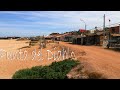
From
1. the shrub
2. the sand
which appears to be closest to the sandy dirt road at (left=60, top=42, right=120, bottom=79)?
the sand

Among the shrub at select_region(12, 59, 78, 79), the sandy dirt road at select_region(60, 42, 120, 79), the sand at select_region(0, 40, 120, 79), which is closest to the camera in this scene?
the shrub at select_region(12, 59, 78, 79)

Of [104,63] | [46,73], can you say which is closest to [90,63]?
[104,63]

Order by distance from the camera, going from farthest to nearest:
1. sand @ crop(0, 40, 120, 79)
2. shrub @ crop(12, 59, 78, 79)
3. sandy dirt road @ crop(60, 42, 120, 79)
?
sand @ crop(0, 40, 120, 79)
sandy dirt road @ crop(60, 42, 120, 79)
shrub @ crop(12, 59, 78, 79)

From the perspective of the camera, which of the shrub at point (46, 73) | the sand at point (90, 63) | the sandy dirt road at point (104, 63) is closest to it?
the shrub at point (46, 73)

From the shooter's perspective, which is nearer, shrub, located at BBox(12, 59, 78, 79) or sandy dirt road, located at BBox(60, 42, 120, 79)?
shrub, located at BBox(12, 59, 78, 79)

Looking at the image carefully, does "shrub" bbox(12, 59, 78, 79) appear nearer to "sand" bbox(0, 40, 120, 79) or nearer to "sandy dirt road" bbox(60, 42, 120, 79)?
"sand" bbox(0, 40, 120, 79)

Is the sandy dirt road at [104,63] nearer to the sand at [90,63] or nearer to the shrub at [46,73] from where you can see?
the sand at [90,63]

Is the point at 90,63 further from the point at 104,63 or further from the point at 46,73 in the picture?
the point at 46,73

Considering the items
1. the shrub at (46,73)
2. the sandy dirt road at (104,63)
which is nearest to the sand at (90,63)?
the sandy dirt road at (104,63)

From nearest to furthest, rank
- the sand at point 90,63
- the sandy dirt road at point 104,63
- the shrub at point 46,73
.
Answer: the shrub at point 46,73, the sandy dirt road at point 104,63, the sand at point 90,63
